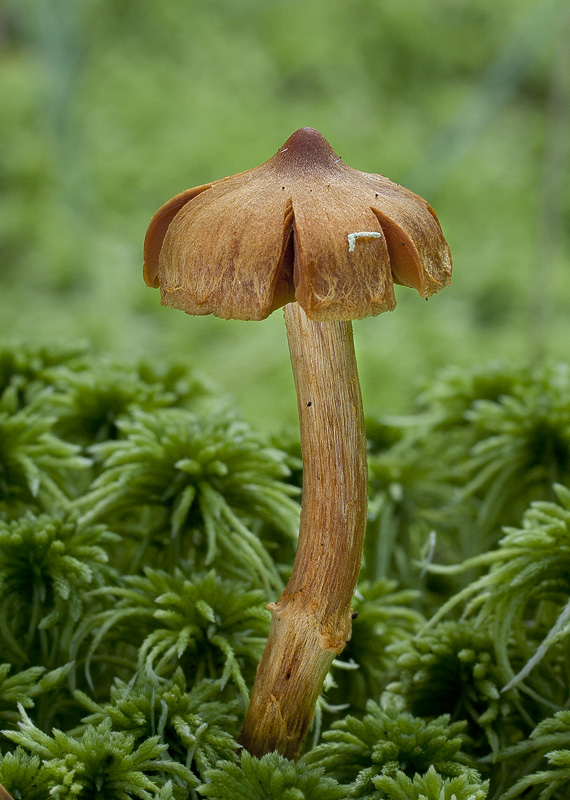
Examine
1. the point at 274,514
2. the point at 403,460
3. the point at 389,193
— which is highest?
the point at 389,193

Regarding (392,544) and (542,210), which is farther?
(542,210)

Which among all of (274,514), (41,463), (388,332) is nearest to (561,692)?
(274,514)

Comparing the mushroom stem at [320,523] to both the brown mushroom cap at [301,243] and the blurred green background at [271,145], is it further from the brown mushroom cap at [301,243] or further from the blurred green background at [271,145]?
the blurred green background at [271,145]

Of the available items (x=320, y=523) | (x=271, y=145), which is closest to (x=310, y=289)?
(x=320, y=523)

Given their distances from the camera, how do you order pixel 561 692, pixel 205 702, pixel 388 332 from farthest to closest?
pixel 388 332 < pixel 561 692 < pixel 205 702

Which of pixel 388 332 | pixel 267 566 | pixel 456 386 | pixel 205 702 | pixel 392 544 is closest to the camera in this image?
pixel 205 702

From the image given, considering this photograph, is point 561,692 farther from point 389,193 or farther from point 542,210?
point 542,210

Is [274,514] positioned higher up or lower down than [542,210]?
lower down
